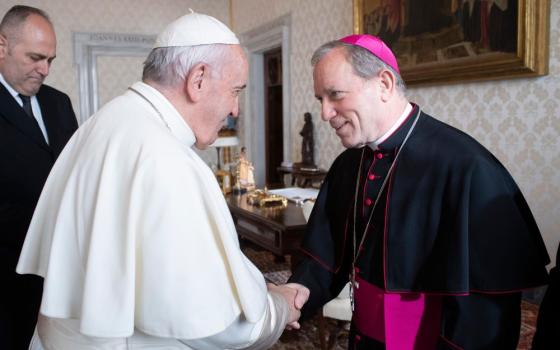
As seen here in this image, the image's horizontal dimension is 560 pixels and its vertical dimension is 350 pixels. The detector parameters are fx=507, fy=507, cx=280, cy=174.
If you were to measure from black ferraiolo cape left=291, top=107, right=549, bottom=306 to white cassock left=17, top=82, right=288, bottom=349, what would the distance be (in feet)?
1.66

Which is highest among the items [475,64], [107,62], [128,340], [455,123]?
[107,62]

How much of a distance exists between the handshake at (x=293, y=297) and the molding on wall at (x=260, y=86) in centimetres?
542

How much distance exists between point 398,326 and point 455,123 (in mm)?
3189

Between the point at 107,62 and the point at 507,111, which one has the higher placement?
the point at 107,62

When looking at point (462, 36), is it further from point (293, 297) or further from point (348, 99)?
point (293, 297)

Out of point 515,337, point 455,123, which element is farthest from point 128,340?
point 455,123

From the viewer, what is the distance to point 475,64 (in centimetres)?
400

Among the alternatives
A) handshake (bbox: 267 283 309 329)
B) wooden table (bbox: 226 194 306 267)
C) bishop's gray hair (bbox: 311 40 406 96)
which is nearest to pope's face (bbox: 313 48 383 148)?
bishop's gray hair (bbox: 311 40 406 96)

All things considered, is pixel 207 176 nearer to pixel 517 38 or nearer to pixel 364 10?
pixel 517 38

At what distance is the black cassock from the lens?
145cm

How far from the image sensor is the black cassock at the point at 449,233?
145 centimetres

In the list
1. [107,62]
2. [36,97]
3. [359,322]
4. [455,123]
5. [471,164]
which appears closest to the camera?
[471,164]

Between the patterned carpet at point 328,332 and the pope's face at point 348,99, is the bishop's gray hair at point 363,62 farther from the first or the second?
the patterned carpet at point 328,332

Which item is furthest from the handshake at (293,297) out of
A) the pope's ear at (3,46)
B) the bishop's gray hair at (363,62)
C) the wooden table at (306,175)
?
the wooden table at (306,175)
